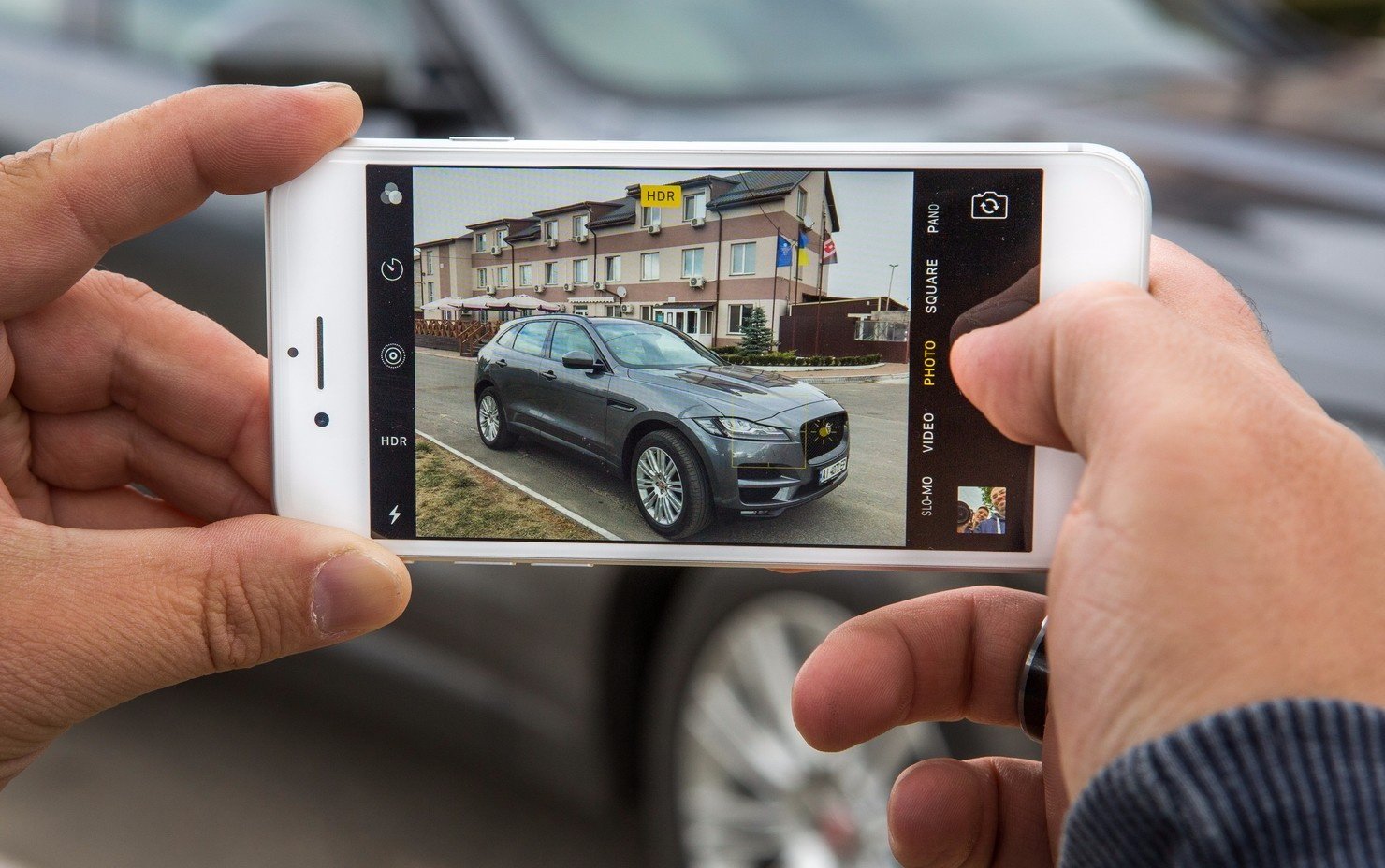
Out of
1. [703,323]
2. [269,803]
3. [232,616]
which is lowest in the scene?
[269,803]

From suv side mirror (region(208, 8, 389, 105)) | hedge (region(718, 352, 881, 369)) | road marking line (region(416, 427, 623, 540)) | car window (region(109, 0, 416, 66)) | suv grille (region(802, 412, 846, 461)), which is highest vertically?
car window (region(109, 0, 416, 66))

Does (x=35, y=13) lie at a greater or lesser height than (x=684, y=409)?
greater

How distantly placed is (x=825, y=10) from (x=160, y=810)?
236 centimetres

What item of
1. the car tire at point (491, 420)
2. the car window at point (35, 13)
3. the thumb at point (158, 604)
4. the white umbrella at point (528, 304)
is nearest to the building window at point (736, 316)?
the white umbrella at point (528, 304)

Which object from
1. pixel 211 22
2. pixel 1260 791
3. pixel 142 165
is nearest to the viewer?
pixel 1260 791

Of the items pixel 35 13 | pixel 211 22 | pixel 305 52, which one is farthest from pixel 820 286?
pixel 35 13

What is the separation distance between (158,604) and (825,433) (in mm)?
770

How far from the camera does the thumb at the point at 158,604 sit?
3.84 ft

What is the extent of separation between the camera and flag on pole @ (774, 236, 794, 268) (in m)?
1.38

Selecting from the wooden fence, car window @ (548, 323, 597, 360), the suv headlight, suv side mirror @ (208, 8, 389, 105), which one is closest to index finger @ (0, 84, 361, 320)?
the wooden fence

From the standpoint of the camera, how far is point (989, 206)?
4.43 ft

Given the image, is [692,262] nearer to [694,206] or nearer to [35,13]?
[694,206]

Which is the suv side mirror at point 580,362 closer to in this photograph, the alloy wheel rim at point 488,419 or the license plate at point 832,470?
the alloy wheel rim at point 488,419

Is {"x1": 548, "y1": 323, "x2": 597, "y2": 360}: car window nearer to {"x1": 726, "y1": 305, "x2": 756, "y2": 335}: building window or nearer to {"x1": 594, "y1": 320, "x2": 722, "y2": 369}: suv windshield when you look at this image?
{"x1": 594, "y1": 320, "x2": 722, "y2": 369}: suv windshield
